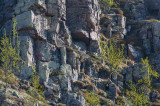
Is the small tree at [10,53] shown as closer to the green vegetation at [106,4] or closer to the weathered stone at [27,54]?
the weathered stone at [27,54]

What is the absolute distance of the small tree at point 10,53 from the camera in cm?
7931

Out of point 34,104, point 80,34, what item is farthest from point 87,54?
point 34,104

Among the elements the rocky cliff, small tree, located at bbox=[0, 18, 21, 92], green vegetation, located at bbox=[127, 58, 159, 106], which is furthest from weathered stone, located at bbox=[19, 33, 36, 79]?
green vegetation, located at bbox=[127, 58, 159, 106]

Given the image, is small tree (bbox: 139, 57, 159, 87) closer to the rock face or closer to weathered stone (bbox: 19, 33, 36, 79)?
the rock face

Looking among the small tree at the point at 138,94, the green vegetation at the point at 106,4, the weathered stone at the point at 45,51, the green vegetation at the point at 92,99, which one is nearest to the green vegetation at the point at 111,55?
the small tree at the point at 138,94

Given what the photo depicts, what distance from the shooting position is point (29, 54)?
283 feet

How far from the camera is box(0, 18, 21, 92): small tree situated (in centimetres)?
Answer: 7931

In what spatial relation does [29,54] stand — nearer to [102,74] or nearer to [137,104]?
[102,74]

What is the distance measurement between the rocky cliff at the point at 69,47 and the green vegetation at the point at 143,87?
173 cm

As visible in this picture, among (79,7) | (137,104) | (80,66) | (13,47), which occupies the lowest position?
(137,104)

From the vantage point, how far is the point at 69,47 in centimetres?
9275

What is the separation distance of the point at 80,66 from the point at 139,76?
1538cm

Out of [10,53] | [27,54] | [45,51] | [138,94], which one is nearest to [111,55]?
[138,94]

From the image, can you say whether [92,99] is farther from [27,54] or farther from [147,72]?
[147,72]
